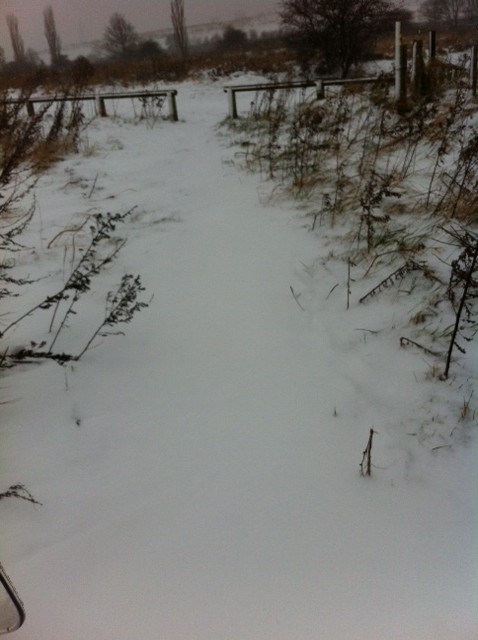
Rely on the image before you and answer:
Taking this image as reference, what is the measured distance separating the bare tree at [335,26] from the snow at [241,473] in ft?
16.9

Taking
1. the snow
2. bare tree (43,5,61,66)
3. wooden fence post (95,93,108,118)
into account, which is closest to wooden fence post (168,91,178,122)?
wooden fence post (95,93,108,118)

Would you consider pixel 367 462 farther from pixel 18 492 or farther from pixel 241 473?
pixel 18 492

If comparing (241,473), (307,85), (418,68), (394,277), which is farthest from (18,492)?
(307,85)

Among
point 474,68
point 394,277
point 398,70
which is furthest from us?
point 398,70

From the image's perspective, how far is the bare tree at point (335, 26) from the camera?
7031 mm

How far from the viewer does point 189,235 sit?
4.18 metres

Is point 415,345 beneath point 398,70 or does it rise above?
beneath

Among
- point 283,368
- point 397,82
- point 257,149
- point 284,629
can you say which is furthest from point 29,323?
point 397,82

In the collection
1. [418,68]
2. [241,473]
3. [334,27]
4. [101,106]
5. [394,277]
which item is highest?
[334,27]

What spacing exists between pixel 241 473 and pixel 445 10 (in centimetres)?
749

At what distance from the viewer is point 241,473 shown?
199 cm

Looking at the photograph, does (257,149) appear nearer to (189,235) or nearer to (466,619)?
(189,235)

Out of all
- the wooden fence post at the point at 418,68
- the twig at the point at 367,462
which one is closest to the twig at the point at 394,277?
the twig at the point at 367,462

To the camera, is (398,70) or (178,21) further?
(398,70)
